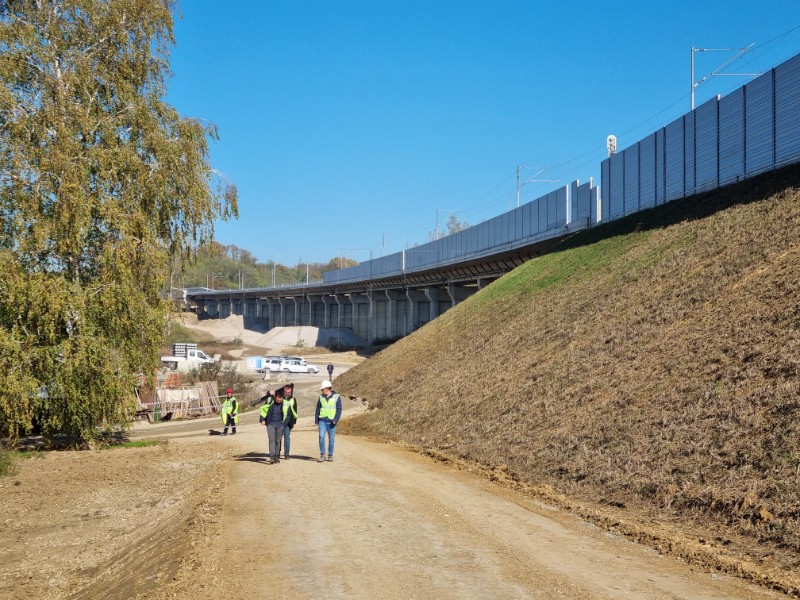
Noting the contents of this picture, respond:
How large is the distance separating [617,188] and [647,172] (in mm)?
3663

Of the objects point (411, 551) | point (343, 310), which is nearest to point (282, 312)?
point (343, 310)

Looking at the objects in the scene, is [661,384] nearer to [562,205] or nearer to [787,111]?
[787,111]

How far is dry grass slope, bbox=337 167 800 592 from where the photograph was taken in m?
11.5

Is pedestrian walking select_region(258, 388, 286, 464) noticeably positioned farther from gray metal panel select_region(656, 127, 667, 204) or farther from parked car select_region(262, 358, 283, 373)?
parked car select_region(262, 358, 283, 373)

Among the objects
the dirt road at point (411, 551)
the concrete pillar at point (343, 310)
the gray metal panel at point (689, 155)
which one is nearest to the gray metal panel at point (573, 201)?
the gray metal panel at point (689, 155)

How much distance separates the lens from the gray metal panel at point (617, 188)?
4084 cm

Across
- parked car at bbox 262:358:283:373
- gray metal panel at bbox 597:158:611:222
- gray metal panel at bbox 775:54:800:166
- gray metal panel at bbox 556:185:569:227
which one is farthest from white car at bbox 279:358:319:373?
gray metal panel at bbox 775:54:800:166

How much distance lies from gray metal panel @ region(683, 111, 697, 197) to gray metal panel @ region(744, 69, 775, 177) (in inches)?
166

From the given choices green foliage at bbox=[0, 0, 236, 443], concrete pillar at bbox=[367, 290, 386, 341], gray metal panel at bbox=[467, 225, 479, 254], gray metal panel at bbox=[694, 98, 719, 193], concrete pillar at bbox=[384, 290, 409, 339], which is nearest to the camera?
green foliage at bbox=[0, 0, 236, 443]

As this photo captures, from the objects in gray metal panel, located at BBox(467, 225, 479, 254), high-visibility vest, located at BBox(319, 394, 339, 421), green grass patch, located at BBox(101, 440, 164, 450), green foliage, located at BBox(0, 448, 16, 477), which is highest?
gray metal panel, located at BBox(467, 225, 479, 254)

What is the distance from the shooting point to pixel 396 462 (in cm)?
1931

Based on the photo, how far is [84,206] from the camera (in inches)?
858

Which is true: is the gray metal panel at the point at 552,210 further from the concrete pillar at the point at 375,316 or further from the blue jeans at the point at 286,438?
the concrete pillar at the point at 375,316

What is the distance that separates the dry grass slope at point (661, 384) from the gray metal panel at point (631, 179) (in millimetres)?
3724
